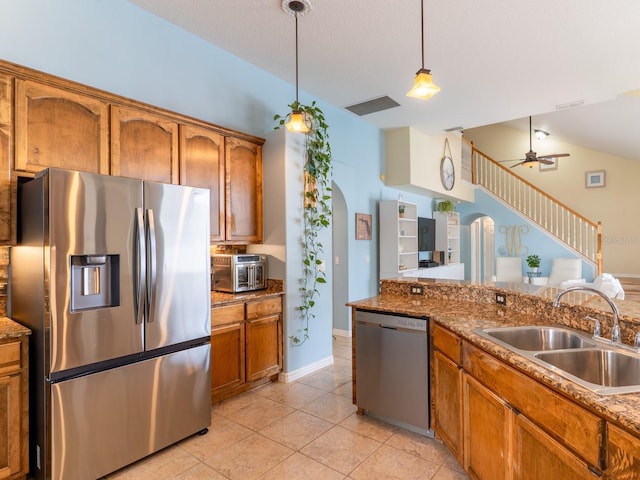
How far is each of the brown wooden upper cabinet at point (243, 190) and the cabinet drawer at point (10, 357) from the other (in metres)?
1.76

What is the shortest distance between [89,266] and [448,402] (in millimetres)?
2294

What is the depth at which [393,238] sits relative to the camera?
5.84 m

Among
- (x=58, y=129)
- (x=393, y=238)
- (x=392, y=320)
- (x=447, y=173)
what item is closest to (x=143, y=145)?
(x=58, y=129)

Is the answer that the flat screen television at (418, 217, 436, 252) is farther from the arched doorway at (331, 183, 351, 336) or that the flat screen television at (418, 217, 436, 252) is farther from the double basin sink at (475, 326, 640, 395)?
the double basin sink at (475, 326, 640, 395)

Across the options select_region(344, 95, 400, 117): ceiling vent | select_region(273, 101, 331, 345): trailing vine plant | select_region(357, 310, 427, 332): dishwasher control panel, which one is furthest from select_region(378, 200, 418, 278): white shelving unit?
select_region(357, 310, 427, 332): dishwasher control panel

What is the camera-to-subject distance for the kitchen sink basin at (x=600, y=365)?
5.31 feet

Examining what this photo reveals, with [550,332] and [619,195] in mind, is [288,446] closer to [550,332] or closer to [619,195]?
[550,332]

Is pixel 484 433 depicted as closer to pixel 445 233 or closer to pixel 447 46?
pixel 447 46

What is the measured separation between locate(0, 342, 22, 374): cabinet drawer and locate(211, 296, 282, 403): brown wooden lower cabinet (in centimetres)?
128

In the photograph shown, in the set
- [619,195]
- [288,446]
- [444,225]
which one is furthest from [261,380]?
[619,195]

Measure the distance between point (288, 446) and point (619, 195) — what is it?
9697 millimetres

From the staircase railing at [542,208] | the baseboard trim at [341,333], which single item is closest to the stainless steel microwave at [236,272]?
the baseboard trim at [341,333]

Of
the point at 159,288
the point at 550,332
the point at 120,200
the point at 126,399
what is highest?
the point at 120,200

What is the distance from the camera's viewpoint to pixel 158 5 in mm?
2975
